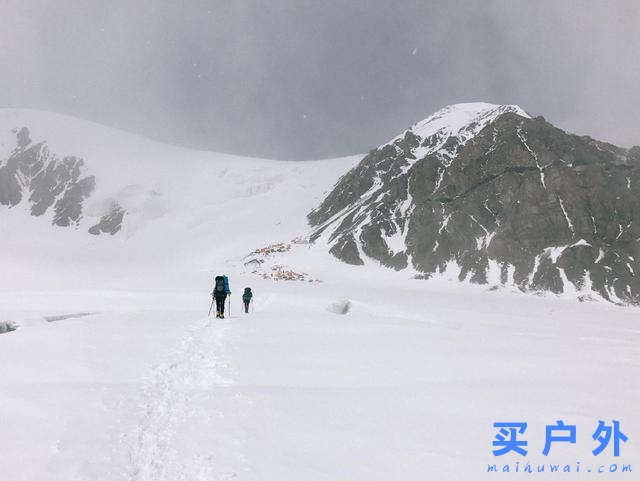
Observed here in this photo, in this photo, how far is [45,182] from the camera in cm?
12800

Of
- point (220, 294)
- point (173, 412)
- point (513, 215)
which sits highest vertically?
point (513, 215)

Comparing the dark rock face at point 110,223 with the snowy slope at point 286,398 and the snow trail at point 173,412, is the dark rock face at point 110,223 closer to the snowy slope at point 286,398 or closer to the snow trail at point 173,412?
the snowy slope at point 286,398

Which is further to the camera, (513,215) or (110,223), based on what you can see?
(110,223)

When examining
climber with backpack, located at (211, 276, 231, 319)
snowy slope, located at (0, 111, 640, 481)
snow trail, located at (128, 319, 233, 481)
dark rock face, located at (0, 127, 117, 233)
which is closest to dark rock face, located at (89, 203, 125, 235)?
dark rock face, located at (0, 127, 117, 233)

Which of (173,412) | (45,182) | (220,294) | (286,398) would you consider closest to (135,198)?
(45,182)

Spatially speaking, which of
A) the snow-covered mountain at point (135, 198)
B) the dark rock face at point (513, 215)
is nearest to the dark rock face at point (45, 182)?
the snow-covered mountain at point (135, 198)

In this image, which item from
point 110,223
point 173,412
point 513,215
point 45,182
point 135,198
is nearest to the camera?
point 173,412

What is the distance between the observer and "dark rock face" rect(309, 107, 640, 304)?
5806 centimetres

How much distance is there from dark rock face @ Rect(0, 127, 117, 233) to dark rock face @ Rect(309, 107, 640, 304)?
7672 centimetres

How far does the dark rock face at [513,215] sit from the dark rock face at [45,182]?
76.7 meters

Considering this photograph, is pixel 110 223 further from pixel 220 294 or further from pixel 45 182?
pixel 220 294


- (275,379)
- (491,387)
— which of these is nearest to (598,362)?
(491,387)

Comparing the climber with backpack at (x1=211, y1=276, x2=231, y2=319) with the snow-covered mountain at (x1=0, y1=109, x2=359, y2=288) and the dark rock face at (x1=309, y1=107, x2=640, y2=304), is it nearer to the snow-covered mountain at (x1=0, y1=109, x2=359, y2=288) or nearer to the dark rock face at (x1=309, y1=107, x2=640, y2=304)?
the dark rock face at (x1=309, y1=107, x2=640, y2=304)

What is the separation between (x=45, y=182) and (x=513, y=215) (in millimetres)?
132405
